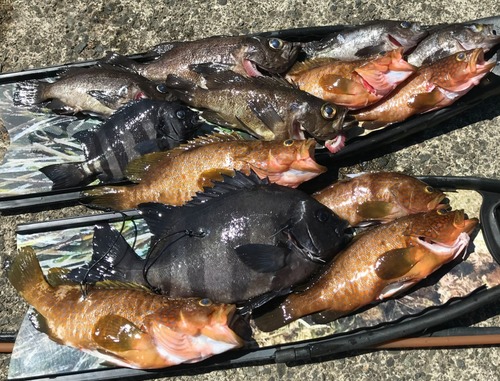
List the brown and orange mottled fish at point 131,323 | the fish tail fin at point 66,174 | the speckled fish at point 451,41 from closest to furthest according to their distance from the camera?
the brown and orange mottled fish at point 131,323 → the fish tail fin at point 66,174 → the speckled fish at point 451,41

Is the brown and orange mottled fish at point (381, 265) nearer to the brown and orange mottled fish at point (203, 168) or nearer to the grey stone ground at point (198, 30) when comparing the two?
the brown and orange mottled fish at point (203, 168)

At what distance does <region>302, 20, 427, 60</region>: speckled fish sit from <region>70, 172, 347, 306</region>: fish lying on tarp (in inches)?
57.5

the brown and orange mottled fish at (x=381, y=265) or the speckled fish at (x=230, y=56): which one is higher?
the speckled fish at (x=230, y=56)

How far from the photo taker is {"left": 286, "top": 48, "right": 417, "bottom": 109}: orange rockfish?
373 cm

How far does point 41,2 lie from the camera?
5223 mm

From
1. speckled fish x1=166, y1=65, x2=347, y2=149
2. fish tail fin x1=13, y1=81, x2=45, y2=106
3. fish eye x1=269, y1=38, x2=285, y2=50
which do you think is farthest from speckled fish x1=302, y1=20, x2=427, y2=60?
fish tail fin x1=13, y1=81, x2=45, y2=106

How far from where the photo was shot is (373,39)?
4098mm

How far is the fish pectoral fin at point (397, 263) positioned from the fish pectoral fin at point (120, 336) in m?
1.32

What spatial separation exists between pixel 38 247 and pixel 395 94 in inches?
104

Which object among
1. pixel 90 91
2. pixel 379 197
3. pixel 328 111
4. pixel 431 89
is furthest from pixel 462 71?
pixel 90 91

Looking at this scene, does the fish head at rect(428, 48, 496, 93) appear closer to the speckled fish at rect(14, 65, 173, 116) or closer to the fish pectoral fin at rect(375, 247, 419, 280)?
the fish pectoral fin at rect(375, 247, 419, 280)

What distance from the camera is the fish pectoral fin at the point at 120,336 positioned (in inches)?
113

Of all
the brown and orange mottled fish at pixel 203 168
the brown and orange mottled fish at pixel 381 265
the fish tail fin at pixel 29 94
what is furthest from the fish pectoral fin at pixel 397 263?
the fish tail fin at pixel 29 94

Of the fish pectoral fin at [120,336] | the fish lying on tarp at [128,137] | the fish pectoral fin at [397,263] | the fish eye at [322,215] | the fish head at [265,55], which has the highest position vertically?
the fish head at [265,55]
